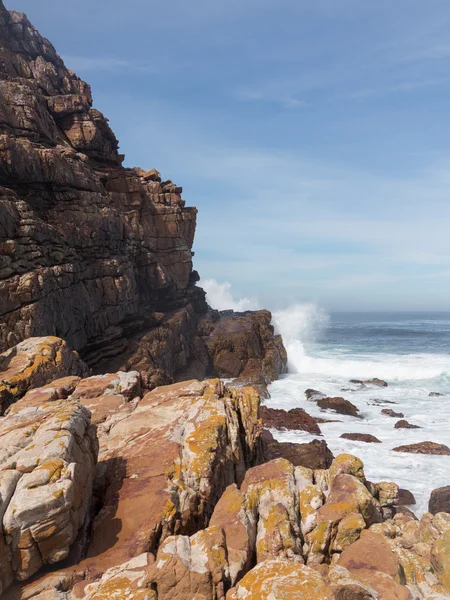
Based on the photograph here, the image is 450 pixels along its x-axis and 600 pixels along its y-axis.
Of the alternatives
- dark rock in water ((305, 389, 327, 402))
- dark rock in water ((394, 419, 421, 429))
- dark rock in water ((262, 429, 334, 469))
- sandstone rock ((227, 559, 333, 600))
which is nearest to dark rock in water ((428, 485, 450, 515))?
dark rock in water ((262, 429, 334, 469))

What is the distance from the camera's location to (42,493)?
6773 mm

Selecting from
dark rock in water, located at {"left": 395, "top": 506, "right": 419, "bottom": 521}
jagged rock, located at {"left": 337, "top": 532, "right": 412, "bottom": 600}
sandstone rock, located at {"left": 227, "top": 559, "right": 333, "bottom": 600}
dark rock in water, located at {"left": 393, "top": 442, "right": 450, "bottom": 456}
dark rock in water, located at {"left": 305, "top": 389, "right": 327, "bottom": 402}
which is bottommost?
dark rock in water, located at {"left": 305, "top": 389, "right": 327, "bottom": 402}

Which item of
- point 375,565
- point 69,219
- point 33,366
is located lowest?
point 375,565

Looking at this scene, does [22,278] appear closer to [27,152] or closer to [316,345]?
[27,152]

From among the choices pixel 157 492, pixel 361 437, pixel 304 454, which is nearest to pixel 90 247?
pixel 304 454

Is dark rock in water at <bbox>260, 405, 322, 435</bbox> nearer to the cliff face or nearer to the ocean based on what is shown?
the ocean

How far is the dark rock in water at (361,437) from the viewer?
91.4 feet

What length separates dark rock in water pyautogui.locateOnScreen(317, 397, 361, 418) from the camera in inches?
1422

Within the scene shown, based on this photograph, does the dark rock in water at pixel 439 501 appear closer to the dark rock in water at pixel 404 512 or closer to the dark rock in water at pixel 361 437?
the dark rock in water at pixel 404 512

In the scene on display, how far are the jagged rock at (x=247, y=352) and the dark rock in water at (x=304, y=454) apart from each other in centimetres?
2245

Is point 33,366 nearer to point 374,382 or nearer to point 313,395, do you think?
point 313,395

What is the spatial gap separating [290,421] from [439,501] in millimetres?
15257

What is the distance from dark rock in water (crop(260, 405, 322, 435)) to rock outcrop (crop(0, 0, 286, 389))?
10379 mm

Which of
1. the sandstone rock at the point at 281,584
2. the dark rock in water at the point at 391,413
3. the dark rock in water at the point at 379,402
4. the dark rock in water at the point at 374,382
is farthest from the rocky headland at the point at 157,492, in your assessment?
the dark rock in water at the point at 374,382
